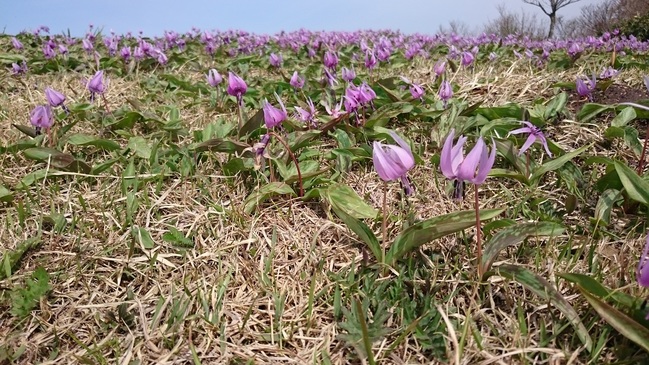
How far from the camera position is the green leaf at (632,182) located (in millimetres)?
1662

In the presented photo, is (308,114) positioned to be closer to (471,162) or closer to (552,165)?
(552,165)

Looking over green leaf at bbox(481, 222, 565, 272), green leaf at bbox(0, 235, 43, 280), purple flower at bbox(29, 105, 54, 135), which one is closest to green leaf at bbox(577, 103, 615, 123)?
green leaf at bbox(481, 222, 565, 272)

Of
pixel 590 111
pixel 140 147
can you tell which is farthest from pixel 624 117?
pixel 140 147

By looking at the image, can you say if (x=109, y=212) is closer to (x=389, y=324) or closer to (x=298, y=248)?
(x=298, y=248)

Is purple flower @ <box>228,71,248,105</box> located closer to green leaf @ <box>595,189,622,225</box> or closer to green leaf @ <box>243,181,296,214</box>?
green leaf @ <box>243,181,296,214</box>

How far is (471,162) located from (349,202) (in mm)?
771

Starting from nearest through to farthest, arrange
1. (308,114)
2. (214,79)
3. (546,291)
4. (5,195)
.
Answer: (546,291)
(5,195)
(308,114)
(214,79)

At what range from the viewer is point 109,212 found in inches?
81.4

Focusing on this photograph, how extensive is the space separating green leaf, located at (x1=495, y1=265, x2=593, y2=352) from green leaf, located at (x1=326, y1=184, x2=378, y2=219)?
62cm

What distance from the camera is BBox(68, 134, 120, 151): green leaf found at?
2572mm

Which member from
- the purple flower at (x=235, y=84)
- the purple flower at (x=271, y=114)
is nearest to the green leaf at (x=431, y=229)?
the purple flower at (x=271, y=114)

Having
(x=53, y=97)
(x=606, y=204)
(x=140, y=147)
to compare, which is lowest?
(x=606, y=204)

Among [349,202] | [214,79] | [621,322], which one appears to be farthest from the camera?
[214,79]

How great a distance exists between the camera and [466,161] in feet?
4.27
